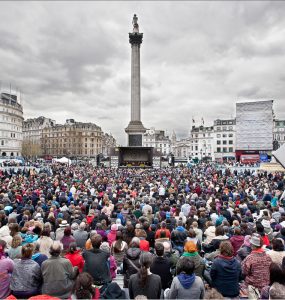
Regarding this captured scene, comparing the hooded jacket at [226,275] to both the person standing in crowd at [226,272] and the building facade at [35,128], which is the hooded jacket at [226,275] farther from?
the building facade at [35,128]

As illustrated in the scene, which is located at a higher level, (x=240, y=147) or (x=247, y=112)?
(x=247, y=112)

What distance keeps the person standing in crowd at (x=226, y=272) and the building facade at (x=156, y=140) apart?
15009 cm

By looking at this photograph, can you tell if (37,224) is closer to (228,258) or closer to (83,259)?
(83,259)

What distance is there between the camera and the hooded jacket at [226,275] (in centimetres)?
576

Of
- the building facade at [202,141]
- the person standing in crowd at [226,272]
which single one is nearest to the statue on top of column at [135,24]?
the person standing in crowd at [226,272]

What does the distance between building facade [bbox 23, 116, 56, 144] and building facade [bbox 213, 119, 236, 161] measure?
82.9 meters

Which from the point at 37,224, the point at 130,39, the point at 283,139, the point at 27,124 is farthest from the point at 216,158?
the point at 37,224

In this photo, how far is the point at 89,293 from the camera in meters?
4.62

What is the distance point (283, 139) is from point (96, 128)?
79575mm

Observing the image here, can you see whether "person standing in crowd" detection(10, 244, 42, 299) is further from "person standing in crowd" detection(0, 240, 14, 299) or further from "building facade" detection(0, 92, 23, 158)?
"building facade" detection(0, 92, 23, 158)

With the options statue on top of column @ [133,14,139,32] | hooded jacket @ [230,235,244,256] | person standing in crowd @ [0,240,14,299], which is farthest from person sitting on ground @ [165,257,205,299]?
statue on top of column @ [133,14,139,32]

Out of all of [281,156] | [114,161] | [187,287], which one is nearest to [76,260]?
[187,287]

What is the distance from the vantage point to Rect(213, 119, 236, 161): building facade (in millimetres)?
110750

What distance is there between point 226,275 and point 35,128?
154 metres
